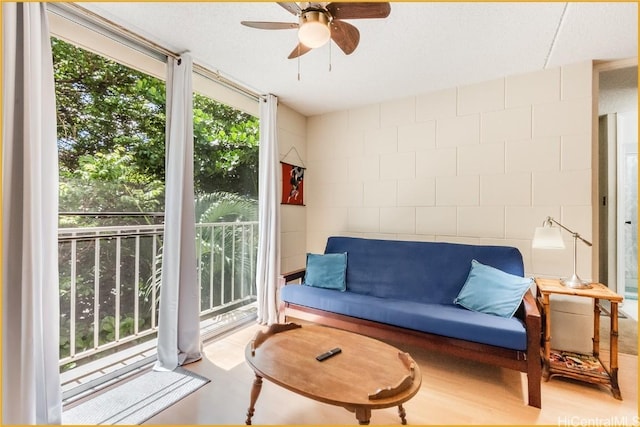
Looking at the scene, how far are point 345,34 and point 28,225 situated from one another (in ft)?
6.32

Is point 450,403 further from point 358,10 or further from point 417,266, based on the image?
point 358,10

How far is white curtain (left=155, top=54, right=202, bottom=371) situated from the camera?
2.19 meters

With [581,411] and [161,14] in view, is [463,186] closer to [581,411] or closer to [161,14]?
[581,411]

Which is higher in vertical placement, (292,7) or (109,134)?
(292,7)

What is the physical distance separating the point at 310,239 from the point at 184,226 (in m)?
1.81

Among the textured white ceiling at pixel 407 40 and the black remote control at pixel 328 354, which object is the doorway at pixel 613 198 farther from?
the black remote control at pixel 328 354

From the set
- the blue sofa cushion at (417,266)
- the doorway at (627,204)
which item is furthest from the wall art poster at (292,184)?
the doorway at (627,204)

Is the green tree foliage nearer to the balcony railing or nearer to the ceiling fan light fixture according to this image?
the balcony railing

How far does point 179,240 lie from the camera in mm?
2205

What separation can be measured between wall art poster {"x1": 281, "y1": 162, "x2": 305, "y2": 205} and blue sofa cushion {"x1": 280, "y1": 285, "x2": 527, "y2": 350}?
44.8 inches

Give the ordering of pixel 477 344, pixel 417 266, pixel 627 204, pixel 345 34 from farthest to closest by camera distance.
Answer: pixel 627 204 < pixel 417 266 < pixel 477 344 < pixel 345 34

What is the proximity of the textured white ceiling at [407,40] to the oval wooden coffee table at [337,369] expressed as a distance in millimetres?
2024

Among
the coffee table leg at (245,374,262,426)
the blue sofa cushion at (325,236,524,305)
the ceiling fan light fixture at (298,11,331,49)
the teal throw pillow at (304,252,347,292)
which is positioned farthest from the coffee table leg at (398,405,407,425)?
the ceiling fan light fixture at (298,11,331,49)

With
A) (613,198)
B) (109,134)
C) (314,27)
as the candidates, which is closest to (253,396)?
(314,27)
